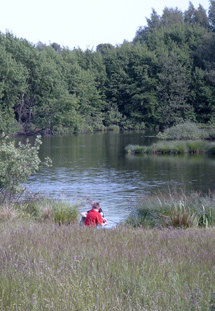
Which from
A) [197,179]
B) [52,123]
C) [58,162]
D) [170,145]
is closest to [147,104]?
[52,123]

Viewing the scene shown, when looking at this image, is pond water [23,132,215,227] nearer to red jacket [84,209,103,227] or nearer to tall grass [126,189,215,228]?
tall grass [126,189,215,228]

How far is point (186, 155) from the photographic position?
123 ft

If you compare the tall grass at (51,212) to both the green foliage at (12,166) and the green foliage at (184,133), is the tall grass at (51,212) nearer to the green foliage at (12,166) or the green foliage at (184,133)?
the green foliage at (12,166)

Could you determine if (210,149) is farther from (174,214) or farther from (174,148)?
(174,214)

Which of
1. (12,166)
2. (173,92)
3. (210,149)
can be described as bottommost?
(210,149)

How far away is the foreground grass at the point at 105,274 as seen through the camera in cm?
368

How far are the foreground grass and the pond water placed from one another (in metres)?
7.81

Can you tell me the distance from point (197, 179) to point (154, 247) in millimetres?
18822

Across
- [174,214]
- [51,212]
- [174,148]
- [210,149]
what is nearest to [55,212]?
[51,212]

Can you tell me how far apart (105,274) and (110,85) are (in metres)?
82.1

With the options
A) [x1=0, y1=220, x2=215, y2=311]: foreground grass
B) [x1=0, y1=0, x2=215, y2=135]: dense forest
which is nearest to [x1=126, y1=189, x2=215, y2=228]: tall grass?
[x1=0, y1=220, x2=215, y2=311]: foreground grass

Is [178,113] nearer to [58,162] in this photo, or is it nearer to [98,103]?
[98,103]

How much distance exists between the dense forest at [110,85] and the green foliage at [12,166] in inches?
1920

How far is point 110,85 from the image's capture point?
3364 inches
